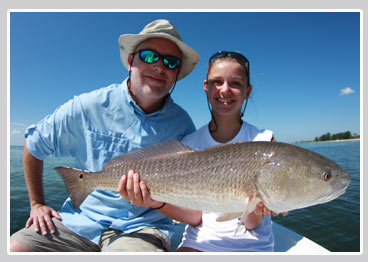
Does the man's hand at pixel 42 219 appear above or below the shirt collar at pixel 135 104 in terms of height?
below

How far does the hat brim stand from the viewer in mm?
3162

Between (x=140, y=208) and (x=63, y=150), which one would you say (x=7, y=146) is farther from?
(x=140, y=208)

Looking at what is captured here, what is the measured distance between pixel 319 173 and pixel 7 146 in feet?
12.5

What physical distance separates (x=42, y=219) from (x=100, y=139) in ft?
4.47

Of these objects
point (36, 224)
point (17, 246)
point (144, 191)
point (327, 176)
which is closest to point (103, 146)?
point (144, 191)

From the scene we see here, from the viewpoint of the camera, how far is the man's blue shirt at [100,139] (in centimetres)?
305

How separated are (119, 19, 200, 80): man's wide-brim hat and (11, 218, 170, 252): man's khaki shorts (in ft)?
9.07

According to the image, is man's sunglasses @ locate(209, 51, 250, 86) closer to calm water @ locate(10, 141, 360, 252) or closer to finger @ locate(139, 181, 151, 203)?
finger @ locate(139, 181, 151, 203)

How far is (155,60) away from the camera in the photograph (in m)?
3.11

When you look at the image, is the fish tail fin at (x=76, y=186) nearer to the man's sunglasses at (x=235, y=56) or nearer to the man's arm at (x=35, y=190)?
the man's arm at (x=35, y=190)

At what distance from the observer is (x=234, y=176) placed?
2.25 m

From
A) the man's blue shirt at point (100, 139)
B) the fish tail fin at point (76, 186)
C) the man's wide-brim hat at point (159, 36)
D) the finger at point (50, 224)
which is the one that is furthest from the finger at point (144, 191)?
the man's wide-brim hat at point (159, 36)

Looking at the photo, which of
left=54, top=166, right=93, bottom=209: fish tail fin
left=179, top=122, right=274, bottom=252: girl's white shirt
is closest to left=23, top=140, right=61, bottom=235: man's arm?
left=54, top=166, right=93, bottom=209: fish tail fin

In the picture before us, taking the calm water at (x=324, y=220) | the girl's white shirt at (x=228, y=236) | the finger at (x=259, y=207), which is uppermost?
the finger at (x=259, y=207)
